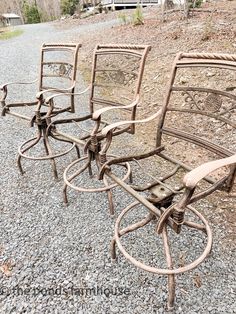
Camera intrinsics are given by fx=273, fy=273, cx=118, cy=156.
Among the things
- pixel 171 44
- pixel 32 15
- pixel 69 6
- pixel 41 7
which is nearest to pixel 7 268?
pixel 171 44

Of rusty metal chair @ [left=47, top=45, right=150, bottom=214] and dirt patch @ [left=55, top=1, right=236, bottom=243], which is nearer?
rusty metal chair @ [left=47, top=45, right=150, bottom=214]

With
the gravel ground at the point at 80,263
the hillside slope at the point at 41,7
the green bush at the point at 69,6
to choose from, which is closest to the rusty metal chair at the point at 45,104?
the gravel ground at the point at 80,263

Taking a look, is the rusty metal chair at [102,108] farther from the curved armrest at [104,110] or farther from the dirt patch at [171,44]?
the dirt patch at [171,44]

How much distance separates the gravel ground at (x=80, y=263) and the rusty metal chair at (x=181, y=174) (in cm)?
8

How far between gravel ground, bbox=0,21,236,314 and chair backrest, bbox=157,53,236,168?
0.71 m

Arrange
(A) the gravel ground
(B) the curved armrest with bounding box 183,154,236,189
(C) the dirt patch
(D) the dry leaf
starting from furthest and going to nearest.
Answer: (C) the dirt patch
(D) the dry leaf
(A) the gravel ground
(B) the curved armrest with bounding box 183,154,236,189

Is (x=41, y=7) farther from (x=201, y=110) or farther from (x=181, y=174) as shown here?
(x=201, y=110)

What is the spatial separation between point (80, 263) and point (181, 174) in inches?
52.4

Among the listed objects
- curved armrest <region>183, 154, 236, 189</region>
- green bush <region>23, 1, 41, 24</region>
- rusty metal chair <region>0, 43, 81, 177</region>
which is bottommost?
green bush <region>23, 1, 41, 24</region>

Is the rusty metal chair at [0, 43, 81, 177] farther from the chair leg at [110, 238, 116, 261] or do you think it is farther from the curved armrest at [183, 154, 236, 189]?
the curved armrest at [183, 154, 236, 189]

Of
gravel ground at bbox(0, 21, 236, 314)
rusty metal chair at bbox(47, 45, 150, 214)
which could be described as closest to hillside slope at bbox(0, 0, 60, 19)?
rusty metal chair at bbox(47, 45, 150, 214)

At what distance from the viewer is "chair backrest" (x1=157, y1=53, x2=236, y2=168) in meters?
1.62

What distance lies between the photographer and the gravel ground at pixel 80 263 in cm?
156

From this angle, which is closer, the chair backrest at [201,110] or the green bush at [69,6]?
the chair backrest at [201,110]
